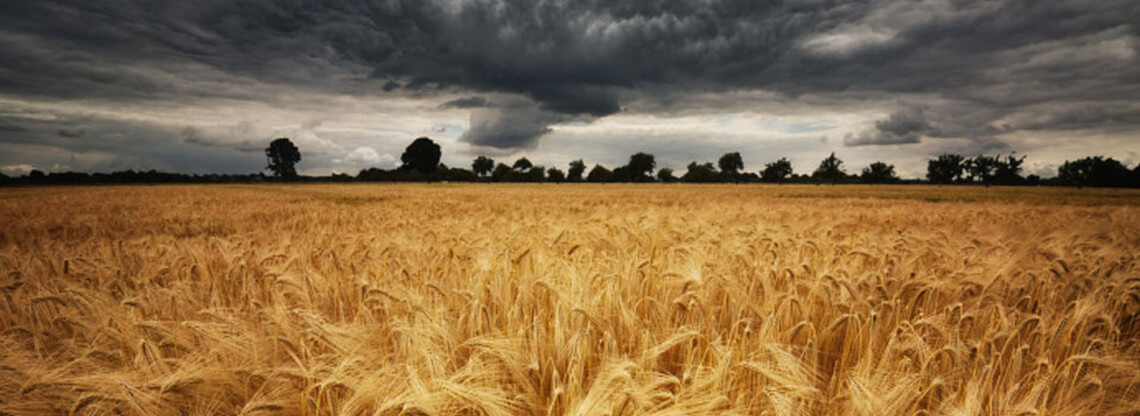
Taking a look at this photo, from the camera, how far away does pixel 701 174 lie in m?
115

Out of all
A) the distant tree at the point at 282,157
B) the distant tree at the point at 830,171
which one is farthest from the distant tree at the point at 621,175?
the distant tree at the point at 282,157

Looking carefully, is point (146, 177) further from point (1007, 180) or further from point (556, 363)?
point (1007, 180)

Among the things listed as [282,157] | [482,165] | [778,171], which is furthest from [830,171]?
[282,157]

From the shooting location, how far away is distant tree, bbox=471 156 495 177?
381 feet

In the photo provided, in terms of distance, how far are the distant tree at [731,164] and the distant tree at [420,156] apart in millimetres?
74766

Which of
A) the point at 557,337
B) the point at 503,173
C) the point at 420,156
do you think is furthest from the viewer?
the point at 503,173

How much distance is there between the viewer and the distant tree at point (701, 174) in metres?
115

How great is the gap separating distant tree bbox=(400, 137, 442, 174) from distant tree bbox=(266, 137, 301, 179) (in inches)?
1424

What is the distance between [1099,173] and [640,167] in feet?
292

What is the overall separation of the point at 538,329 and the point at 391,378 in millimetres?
586

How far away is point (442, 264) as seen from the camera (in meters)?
3.48

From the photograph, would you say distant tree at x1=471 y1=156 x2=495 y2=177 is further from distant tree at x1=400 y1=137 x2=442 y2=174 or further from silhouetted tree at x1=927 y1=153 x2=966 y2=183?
silhouetted tree at x1=927 y1=153 x2=966 y2=183

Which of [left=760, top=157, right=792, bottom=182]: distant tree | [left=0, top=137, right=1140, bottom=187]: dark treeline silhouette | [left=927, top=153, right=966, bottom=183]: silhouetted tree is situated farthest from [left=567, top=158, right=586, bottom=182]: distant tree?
[left=927, top=153, right=966, bottom=183]: silhouetted tree

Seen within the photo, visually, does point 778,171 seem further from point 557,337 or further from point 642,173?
point 557,337
